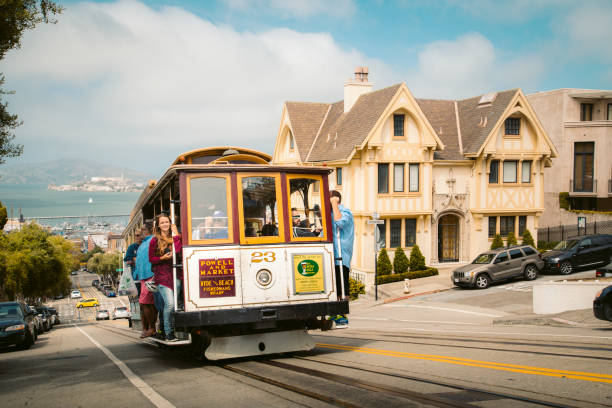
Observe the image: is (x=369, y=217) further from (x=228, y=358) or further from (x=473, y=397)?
(x=473, y=397)

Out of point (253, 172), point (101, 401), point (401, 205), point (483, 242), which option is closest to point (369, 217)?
point (401, 205)

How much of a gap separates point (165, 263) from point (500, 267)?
21750mm

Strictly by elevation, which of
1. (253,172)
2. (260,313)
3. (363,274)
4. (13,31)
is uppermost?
(13,31)

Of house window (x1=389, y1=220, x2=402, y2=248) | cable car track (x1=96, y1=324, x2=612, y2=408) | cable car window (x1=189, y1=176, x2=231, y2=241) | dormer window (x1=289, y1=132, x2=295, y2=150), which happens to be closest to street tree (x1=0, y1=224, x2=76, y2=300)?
dormer window (x1=289, y1=132, x2=295, y2=150)

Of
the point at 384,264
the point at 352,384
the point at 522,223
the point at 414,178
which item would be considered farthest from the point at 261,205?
the point at 522,223

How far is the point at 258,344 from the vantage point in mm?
9164

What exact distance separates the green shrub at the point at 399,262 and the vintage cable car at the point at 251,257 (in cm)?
2254

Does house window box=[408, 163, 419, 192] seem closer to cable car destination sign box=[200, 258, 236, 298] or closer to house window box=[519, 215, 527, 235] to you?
house window box=[519, 215, 527, 235]

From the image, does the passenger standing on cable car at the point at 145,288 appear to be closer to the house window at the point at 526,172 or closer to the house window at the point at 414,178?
the house window at the point at 414,178

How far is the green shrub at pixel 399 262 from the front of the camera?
31672 mm

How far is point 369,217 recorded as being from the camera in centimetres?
3125

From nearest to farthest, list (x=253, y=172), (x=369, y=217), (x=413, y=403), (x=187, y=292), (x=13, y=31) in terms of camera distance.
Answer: (x=413, y=403)
(x=187, y=292)
(x=253, y=172)
(x=13, y=31)
(x=369, y=217)

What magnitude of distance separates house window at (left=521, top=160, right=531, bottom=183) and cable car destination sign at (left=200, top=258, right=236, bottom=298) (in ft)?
95.7

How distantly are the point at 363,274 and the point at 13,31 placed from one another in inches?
946
